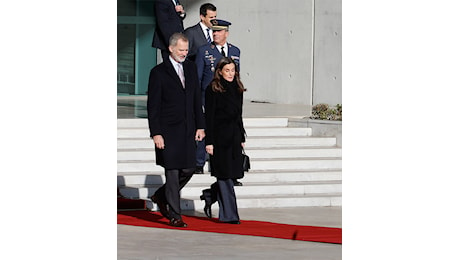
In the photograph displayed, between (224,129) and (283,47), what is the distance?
10.5 meters

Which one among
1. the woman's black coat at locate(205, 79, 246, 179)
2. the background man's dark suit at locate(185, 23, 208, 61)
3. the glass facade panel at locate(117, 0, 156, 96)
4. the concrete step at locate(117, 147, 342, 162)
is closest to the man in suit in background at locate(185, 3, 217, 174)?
the background man's dark suit at locate(185, 23, 208, 61)

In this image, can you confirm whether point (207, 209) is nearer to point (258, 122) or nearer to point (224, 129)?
point (224, 129)

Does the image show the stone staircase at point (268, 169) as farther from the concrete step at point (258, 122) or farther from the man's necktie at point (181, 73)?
the man's necktie at point (181, 73)

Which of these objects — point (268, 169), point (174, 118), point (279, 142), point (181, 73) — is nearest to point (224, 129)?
point (174, 118)

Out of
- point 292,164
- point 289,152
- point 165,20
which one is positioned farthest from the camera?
point 289,152

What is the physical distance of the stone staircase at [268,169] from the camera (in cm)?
1259

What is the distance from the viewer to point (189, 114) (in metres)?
10.9

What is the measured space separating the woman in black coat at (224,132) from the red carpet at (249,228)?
21 cm

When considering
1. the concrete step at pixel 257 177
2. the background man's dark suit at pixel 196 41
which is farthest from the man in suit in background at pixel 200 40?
the concrete step at pixel 257 177

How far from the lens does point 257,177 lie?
13281 millimetres

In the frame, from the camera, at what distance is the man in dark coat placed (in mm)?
10688
